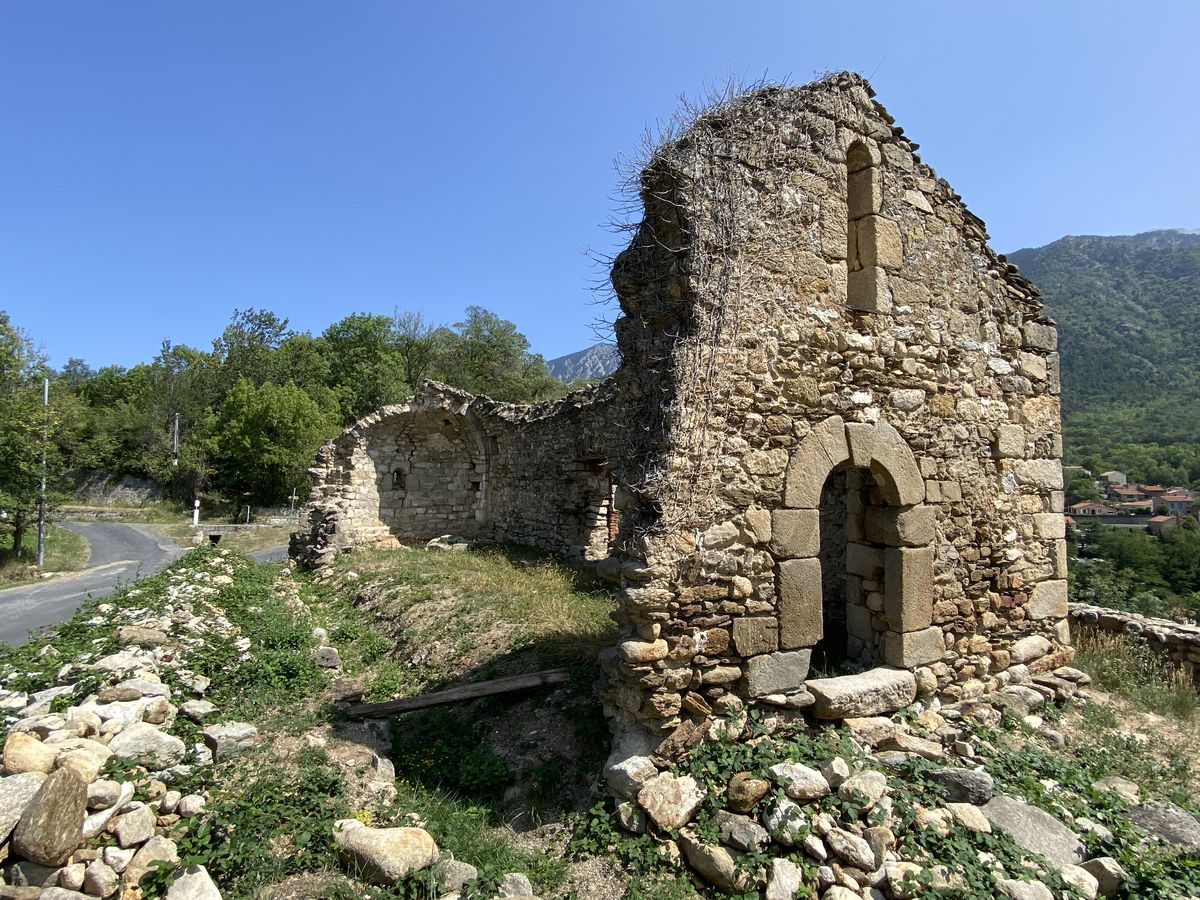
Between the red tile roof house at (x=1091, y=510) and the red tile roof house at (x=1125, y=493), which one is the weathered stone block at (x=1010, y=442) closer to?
the red tile roof house at (x=1091, y=510)

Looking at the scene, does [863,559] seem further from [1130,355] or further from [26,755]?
[1130,355]

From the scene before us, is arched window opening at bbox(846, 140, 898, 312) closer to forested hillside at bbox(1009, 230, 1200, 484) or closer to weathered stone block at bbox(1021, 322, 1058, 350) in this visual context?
weathered stone block at bbox(1021, 322, 1058, 350)

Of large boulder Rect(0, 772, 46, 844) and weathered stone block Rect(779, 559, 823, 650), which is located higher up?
weathered stone block Rect(779, 559, 823, 650)

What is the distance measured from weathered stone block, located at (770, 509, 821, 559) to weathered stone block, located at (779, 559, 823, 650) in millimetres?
69

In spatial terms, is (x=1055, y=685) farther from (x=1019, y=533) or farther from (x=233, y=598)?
(x=233, y=598)

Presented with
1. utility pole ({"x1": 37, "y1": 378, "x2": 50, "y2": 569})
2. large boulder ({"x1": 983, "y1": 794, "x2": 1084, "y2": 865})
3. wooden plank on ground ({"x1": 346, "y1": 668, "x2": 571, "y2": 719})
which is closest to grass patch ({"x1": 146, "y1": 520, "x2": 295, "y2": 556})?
utility pole ({"x1": 37, "y1": 378, "x2": 50, "y2": 569})

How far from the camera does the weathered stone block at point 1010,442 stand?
5902 millimetres

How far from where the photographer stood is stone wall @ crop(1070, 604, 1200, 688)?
7258mm

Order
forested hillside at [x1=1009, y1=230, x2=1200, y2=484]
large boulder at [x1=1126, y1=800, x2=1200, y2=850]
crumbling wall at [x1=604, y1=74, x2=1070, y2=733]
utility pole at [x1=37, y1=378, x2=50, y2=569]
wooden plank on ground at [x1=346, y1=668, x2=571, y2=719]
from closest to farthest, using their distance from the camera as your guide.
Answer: large boulder at [x1=1126, y1=800, x2=1200, y2=850] < crumbling wall at [x1=604, y1=74, x2=1070, y2=733] < wooden plank on ground at [x1=346, y1=668, x2=571, y2=719] < utility pole at [x1=37, y1=378, x2=50, y2=569] < forested hillside at [x1=1009, y1=230, x2=1200, y2=484]

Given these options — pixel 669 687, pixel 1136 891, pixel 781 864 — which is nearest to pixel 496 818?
pixel 669 687

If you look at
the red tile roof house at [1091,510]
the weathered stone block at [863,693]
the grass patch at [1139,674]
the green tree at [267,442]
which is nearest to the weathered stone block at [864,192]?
the weathered stone block at [863,693]

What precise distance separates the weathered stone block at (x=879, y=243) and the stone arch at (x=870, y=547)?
1.41 metres

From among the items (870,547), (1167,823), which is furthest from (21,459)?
(1167,823)

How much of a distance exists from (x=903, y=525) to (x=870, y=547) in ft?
1.35
